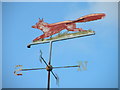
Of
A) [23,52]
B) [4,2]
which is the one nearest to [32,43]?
[23,52]

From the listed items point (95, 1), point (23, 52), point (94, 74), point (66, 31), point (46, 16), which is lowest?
point (94, 74)

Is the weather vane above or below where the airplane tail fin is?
below

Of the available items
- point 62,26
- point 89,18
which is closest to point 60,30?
point 62,26

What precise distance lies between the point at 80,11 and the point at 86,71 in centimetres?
68

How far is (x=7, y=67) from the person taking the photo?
233 centimetres

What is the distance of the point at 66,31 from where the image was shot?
2266 mm

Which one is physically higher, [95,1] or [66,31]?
[95,1]

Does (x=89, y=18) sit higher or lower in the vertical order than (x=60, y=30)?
higher

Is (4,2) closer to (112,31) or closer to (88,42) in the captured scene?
(88,42)

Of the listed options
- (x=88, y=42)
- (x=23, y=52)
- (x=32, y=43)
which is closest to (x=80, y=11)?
(x=88, y=42)

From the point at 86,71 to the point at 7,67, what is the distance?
2.95 ft

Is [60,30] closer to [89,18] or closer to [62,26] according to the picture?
[62,26]

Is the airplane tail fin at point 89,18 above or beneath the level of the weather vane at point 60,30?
above

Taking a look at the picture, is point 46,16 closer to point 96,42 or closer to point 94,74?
point 96,42
